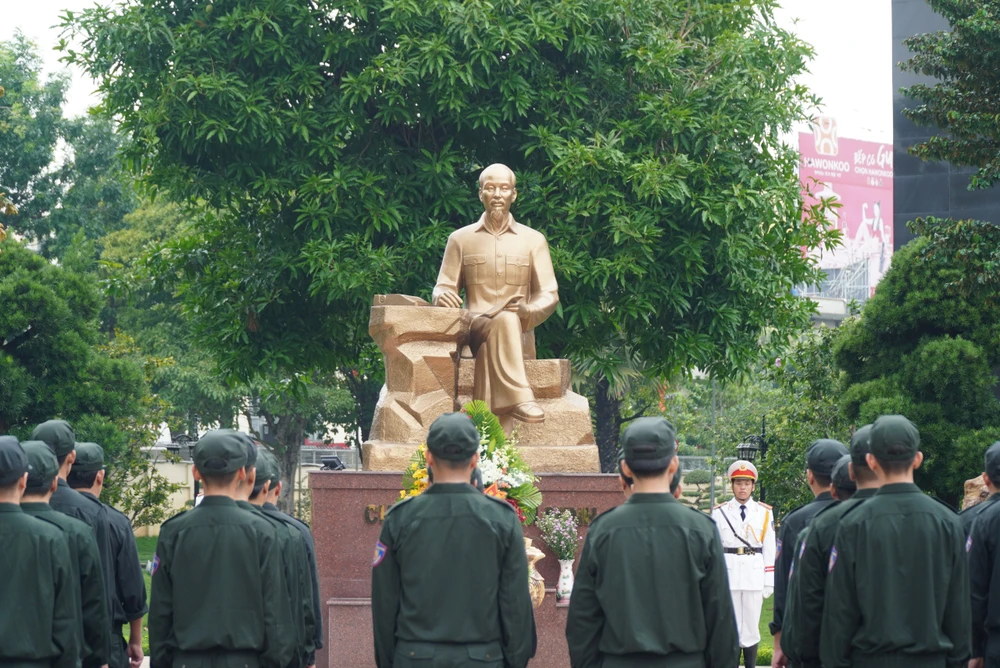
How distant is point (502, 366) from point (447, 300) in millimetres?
713

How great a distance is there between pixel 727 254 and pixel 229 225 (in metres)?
6.46

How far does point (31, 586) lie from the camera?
564cm

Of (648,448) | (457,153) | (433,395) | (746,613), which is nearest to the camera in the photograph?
(648,448)

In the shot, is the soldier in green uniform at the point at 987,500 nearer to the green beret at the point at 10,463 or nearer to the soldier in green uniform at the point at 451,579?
the soldier in green uniform at the point at 451,579

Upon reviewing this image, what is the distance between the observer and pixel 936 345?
14.8 meters

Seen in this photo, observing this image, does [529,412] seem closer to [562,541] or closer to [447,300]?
[447,300]

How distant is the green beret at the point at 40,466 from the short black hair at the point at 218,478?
0.88 metres

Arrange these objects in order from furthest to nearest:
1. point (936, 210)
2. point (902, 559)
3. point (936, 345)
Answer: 1. point (936, 210)
2. point (936, 345)
3. point (902, 559)

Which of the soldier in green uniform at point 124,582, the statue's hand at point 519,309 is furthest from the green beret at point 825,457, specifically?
the statue's hand at point 519,309

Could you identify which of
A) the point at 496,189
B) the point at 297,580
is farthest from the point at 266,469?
the point at 496,189

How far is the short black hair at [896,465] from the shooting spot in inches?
221

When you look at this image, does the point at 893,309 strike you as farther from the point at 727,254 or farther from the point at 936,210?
the point at 936,210

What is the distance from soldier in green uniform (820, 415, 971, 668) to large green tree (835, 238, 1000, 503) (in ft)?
28.8

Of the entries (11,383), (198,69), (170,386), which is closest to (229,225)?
(198,69)
